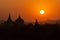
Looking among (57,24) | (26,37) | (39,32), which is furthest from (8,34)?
(57,24)

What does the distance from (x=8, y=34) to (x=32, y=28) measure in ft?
3.15

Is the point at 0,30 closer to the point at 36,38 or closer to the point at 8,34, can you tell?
the point at 8,34

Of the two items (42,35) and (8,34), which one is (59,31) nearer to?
(42,35)

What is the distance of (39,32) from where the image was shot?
7.98m

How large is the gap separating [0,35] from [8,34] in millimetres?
329

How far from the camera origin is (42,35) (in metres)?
7.89

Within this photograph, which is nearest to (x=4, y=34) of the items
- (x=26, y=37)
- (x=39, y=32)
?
(x=26, y=37)

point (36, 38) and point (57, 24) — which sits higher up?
point (57, 24)

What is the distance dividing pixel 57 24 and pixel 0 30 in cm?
219

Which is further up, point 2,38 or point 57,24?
point 57,24

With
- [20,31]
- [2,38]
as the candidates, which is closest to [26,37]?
[20,31]

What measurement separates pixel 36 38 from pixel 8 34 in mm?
1096

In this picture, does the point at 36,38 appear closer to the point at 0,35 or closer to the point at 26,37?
the point at 26,37

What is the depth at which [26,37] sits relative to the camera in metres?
8.05
